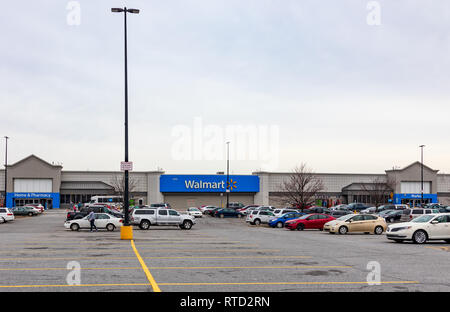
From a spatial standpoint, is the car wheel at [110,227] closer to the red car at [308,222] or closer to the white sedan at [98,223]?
the white sedan at [98,223]

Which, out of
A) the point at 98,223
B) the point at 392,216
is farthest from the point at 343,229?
the point at 392,216

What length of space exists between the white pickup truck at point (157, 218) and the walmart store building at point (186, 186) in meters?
51.7

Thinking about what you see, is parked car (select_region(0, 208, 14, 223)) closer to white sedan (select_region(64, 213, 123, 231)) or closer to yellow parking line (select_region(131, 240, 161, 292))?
white sedan (select_region(64, 213, 123, 231))

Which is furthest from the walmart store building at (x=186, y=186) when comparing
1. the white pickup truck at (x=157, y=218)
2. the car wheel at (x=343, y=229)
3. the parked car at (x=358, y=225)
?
the car wheel at (x=343, y=229)

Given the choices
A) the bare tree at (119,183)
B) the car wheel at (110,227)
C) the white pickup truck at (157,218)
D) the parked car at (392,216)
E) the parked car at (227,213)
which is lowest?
the parked car at (227,213)

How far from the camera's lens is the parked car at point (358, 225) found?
3253cm

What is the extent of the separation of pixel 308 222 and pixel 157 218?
1108 cm

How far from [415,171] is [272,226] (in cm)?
6078

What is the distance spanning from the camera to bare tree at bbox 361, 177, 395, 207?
260ft

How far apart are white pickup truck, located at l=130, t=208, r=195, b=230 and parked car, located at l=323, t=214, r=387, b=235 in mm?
10411

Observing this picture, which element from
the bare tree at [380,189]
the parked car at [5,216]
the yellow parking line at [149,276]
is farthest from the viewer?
the bare tree at [380,189]

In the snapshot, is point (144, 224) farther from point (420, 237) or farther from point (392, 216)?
point (392, 216)
